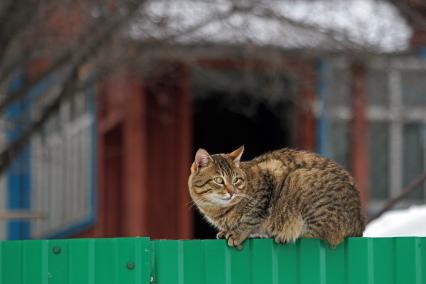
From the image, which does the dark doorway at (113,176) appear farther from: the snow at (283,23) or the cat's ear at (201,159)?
the cat's ear at (201,159)

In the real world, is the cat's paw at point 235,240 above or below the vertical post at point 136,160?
below

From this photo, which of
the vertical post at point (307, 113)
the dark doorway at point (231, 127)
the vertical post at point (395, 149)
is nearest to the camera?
the vertical post at point (307, 113)

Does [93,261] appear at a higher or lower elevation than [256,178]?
lower

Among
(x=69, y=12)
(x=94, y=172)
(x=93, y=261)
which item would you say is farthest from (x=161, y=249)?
(x=94, y=172)

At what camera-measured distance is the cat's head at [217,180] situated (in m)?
5.46

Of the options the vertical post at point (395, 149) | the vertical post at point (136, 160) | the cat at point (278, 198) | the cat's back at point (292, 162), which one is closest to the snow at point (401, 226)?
the cat's back at point (292, 162)

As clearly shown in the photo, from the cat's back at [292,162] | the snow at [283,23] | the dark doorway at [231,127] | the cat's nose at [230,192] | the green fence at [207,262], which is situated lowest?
the green fence at [207,262]

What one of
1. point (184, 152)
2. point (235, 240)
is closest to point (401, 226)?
point (235, 240)

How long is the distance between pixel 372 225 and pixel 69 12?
4693 mm

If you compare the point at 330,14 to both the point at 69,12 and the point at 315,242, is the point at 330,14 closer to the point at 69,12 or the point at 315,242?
the point at 69,12

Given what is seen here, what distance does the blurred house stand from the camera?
11.8 m

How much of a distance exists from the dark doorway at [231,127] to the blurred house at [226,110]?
35mm

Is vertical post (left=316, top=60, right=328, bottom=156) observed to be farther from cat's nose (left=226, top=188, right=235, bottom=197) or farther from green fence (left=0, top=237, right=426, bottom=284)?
green fence (left=0, top=237, right=426, bottom=284)

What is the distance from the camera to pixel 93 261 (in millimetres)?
5078
